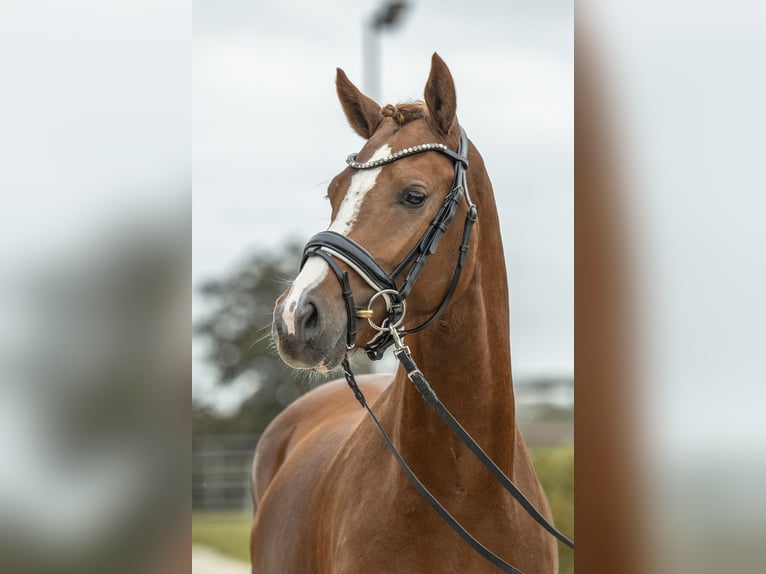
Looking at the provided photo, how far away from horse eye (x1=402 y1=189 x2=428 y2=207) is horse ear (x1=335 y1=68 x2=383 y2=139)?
0.55m

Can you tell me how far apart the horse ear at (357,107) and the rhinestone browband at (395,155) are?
1.21ft

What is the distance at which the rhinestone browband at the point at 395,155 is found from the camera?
2.80 m

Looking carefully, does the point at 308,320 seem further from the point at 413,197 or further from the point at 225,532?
the point at 225,532

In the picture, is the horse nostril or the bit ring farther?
the bit ring

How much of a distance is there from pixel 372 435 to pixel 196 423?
17577 mm

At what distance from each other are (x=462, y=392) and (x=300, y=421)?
2.70 meters

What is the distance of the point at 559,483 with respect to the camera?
8945 mm

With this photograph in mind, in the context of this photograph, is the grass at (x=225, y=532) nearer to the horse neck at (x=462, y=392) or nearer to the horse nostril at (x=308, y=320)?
the horse neck at (x=462, y=392)

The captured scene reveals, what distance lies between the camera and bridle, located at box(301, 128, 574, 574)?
2.60 metres

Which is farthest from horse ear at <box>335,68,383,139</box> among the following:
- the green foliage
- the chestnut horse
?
the green foliage

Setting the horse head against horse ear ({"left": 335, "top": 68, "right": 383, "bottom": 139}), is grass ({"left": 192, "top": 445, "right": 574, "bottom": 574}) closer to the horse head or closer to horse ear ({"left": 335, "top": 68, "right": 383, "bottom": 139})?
the horse head
